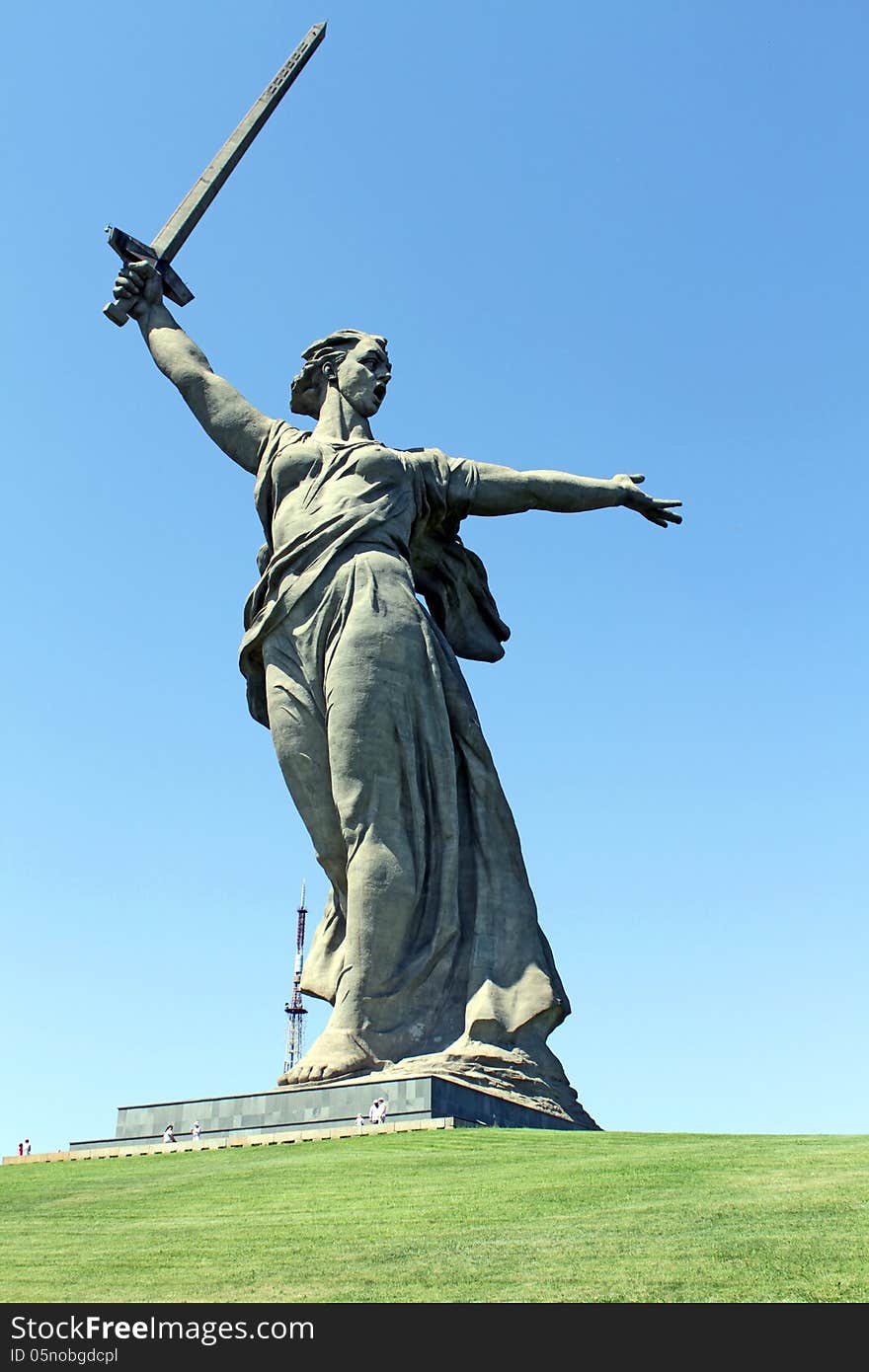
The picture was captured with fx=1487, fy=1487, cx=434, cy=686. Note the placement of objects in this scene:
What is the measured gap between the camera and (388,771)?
45.0 ft

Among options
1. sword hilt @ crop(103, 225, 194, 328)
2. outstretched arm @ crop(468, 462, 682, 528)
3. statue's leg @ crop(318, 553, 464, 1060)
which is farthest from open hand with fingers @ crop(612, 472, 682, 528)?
sword hilt @ crop(103, 225, 194, 328)

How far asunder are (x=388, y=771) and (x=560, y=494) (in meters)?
3.57

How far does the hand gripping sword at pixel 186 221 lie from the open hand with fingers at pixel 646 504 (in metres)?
5.03

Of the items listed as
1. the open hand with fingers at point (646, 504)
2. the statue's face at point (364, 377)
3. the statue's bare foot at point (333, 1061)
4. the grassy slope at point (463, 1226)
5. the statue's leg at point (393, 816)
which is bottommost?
the grassy slope at point (463, 1226)

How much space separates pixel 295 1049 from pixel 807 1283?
35.3 meters

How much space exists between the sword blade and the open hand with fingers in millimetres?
5283

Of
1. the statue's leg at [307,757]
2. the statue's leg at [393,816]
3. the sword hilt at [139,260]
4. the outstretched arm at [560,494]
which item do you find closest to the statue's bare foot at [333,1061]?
the statue's leg at [393,816]

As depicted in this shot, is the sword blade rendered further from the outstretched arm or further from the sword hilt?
the outstretched arm

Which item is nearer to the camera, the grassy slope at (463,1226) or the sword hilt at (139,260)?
the grassy slope at (463,1226)

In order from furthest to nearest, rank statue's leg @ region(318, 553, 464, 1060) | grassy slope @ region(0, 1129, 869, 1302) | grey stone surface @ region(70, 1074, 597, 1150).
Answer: statue's leg @ region(318, 553, 464, 1060)
grey stone surface @ region(70, 1074, 597, 1150)
grassy slope @ region(0, 1129, 869, 1302)

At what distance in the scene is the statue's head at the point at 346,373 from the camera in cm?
1527

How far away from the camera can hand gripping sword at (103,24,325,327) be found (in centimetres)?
1559

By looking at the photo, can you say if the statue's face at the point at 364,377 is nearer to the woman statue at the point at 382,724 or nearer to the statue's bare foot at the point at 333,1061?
the woman statue at the point at 382,724
